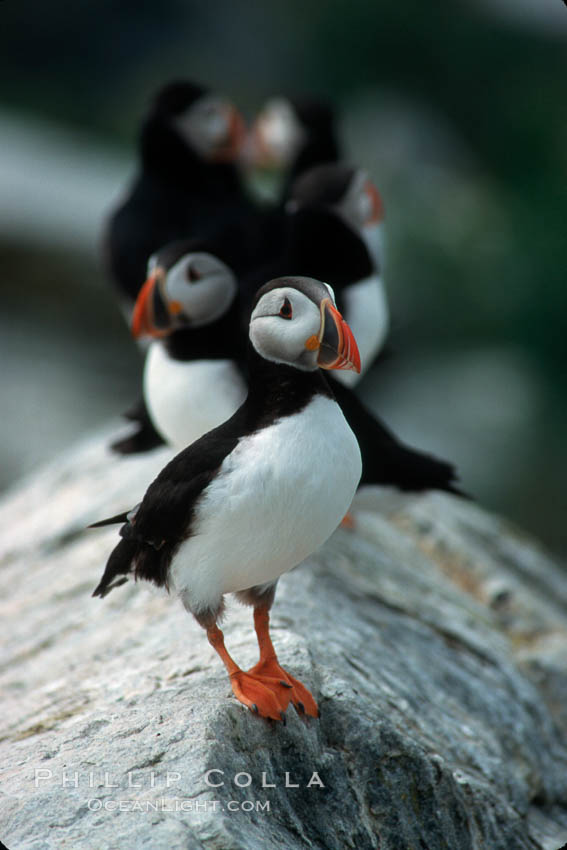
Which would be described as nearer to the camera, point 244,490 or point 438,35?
point 244,490

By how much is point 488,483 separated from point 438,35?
9.51 metres

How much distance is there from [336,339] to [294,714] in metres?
1.17

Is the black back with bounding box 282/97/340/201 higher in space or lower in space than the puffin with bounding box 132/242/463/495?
higher

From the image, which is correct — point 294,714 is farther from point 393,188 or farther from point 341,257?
point 393,188

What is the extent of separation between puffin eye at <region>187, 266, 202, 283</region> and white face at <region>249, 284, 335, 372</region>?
1.80 metres

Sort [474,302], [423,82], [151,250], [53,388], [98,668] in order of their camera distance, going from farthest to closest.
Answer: [423,82] < [474,302] < [53,388] < [151,250] < [98,668]

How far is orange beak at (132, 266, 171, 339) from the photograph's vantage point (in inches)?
189

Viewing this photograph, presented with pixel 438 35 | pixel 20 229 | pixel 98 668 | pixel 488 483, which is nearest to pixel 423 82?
pixel 438 35

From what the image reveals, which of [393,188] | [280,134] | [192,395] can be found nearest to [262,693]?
[192,395]

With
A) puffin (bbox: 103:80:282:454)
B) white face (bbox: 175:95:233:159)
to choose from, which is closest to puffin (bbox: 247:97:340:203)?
puffin (bbox: 103:80:282:454)

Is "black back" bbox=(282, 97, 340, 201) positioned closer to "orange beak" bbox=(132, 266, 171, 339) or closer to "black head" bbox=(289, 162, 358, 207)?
"black head" bbox=(289, 162, 358, 207)

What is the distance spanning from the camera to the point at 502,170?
15438 millimetres

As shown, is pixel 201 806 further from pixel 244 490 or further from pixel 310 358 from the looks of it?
pixel 310 358

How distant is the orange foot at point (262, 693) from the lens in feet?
10.3
